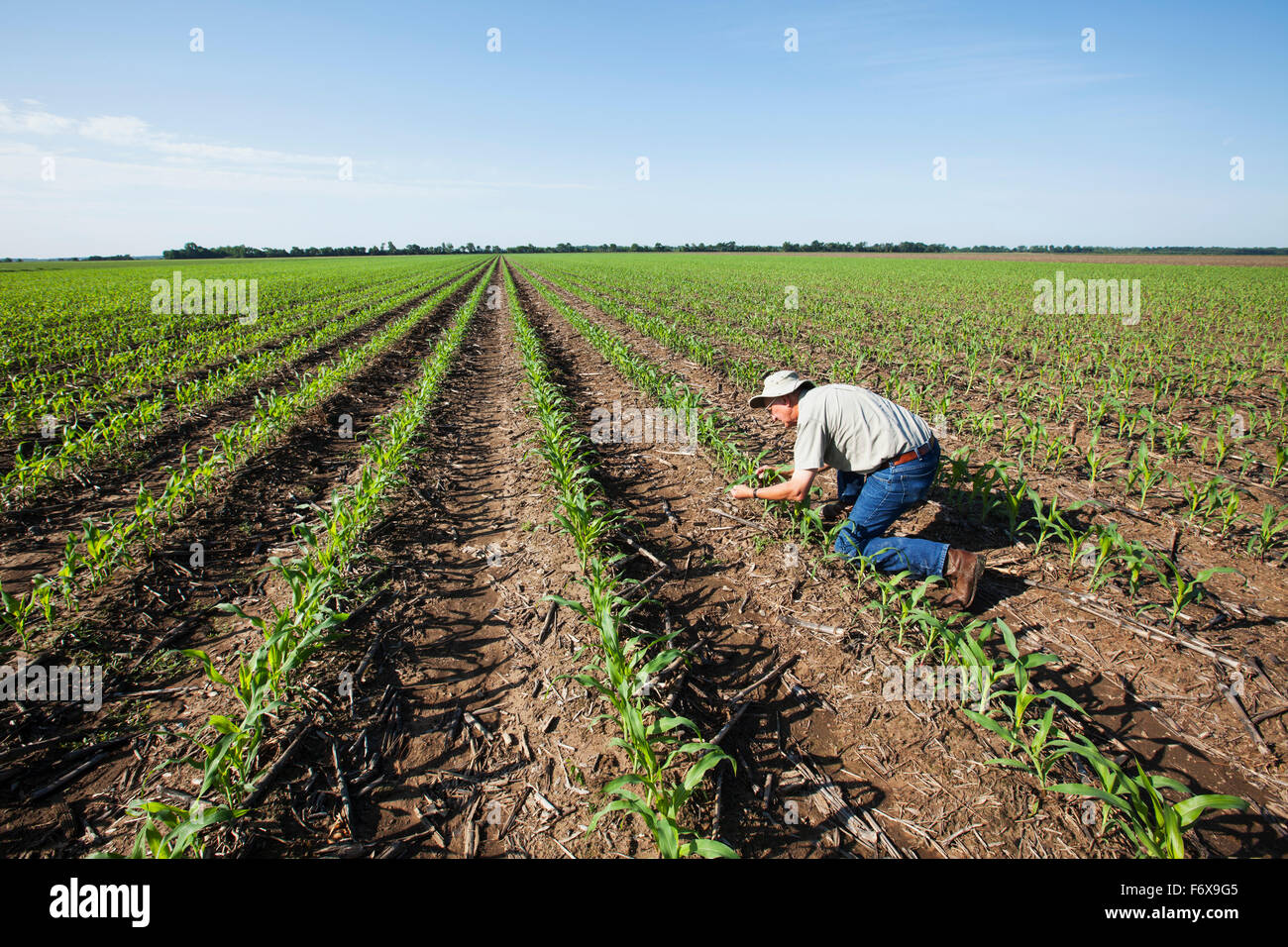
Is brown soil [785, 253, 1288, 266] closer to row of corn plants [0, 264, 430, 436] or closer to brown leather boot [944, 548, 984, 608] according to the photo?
brown leather boot [944, 548, 984, 608]

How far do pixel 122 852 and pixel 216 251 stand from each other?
146 metres

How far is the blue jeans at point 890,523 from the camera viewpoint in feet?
13.0

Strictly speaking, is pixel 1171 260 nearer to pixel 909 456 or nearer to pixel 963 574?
pixel 909 456

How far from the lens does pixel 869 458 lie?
164 inches

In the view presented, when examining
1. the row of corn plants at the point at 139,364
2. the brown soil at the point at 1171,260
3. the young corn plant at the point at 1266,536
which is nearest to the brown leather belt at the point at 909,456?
the young corn plant at the point at 1266,536

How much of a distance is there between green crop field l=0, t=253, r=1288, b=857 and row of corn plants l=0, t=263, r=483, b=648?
48 mm

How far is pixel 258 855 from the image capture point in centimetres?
230

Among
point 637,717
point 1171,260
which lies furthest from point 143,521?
point 1171,260

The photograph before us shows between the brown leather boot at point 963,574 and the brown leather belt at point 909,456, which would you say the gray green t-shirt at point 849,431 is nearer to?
the brown leather belt at point 909,456

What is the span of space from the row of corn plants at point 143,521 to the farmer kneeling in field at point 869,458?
489 cm

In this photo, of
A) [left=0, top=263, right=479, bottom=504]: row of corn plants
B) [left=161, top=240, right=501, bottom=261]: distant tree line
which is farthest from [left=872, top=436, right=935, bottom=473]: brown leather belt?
[left=161, top=240, right=501, bottom=261]: distant tree line

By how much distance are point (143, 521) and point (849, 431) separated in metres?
5.76
